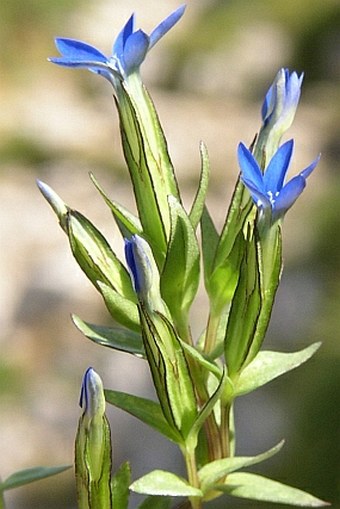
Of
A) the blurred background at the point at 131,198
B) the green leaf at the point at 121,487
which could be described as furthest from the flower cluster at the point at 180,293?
the blurred background at the point at 131,198

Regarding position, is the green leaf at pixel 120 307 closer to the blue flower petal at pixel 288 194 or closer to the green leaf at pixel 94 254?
the green leaf at pixel 94 254

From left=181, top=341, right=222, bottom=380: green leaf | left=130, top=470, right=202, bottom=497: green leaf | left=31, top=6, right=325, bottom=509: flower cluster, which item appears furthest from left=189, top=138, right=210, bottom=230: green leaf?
left=130, top=470, right=202, bottom=497: green leaf

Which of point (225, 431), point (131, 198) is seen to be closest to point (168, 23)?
point (225, 431)

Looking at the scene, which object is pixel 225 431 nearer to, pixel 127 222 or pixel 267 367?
pixel 267 367

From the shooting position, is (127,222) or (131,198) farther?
(131,198)

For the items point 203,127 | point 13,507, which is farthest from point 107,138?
point 13,507

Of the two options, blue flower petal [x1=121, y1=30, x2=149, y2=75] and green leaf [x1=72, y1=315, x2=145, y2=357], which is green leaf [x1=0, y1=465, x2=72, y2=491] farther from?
blue flower petal [x1=121, y1=30, x2=149, y2=75]
